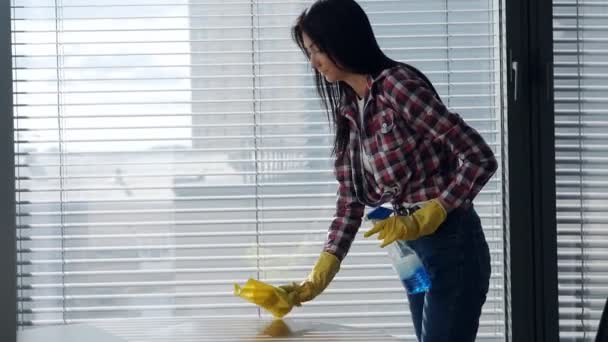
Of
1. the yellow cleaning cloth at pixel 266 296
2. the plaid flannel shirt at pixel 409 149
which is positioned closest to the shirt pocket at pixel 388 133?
the plaid flannel shirt at pixel 409 149

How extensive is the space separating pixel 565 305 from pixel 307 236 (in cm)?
90

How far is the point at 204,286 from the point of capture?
2.78 metres

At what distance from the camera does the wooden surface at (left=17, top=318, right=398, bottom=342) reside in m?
1.35

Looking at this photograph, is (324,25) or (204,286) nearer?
(324,25)

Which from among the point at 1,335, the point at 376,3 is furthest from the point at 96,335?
the point at 376,3

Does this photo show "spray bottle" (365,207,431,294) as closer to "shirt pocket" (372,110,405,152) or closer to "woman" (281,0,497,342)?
"woman" (281,0,497,342)

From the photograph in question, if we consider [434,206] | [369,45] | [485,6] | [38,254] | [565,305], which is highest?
[485,6]

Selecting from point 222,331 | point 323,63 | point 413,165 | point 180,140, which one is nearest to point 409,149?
point 413,165

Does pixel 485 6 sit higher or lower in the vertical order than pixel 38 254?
higher

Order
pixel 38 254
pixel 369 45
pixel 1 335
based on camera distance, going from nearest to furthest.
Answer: pixel 1 335, pixel 369 45, pixel 38 254

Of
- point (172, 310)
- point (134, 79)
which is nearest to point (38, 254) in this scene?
A: point (172, 310)

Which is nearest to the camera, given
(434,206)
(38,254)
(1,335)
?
(1,335)

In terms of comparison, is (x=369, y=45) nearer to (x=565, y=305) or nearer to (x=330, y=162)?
(x=330, y=162)

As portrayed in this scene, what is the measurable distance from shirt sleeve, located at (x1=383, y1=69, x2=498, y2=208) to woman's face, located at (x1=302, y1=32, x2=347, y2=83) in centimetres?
15
